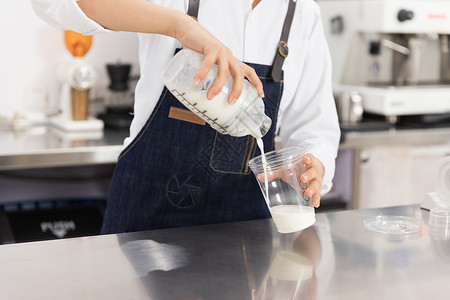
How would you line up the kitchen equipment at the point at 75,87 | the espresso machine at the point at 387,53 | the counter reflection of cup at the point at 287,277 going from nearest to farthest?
the counter reflection of cup at the point at 287,277 → the kitchen equipment at the point at 75,87 → the espresso machine at the point at 387,53

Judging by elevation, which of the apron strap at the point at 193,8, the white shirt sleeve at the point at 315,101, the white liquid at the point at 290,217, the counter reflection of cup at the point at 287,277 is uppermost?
the apron strap at the point at 193,8

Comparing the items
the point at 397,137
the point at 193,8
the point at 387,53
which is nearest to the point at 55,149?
the point at 193,8

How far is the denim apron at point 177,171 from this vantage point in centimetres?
160

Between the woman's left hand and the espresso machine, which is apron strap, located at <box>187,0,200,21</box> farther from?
the espresso machine

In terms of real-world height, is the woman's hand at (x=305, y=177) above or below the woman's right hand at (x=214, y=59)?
below

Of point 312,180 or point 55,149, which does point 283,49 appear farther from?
point 55,149

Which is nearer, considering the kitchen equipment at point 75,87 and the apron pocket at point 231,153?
the apron pocket at point 231,153

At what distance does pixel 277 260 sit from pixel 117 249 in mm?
305

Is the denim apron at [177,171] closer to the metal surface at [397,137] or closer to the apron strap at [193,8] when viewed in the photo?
the apron strap at [193,8]

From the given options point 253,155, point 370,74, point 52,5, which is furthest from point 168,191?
point 370,74

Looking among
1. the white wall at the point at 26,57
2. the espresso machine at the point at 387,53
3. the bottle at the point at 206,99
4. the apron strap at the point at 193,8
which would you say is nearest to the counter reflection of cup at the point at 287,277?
the bottle at the point at 206,99

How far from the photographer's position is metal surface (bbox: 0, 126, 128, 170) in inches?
90.4

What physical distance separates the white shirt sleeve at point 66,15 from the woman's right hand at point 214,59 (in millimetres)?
171

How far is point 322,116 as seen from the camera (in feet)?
5.49
